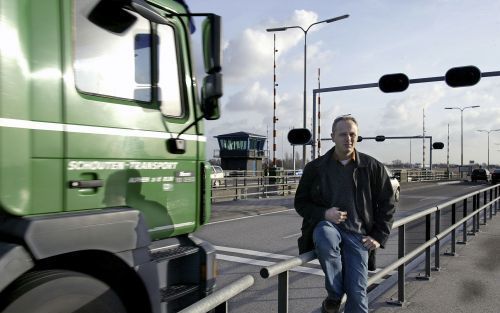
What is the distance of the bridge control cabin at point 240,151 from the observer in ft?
143

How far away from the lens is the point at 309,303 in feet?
17.9

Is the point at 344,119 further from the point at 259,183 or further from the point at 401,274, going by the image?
the point at 259,183

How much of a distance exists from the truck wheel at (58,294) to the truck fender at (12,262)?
0.29 ft

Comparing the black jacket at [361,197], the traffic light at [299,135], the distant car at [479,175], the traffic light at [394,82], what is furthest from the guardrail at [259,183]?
the black jacket at [361,197]

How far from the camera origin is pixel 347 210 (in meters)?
3.43

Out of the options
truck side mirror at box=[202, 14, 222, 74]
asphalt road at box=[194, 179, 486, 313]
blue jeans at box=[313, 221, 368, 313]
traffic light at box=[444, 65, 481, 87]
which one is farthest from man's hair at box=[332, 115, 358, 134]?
traffic light at box=[444, 65, 481, 87]

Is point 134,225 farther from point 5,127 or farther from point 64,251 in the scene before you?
point 5,127

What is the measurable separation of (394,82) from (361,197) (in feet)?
45.8

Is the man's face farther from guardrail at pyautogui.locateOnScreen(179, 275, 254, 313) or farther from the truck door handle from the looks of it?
the truck door handle

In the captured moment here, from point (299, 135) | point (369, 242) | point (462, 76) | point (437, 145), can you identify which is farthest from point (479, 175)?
point (369, 242)

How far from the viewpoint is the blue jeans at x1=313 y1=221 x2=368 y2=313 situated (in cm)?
327

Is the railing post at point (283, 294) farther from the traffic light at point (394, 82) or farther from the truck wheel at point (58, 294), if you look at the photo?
the traffic light at point (394, 82)

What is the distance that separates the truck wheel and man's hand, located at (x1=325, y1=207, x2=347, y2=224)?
1.56 metres

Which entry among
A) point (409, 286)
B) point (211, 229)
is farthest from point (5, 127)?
point (211, 229)
